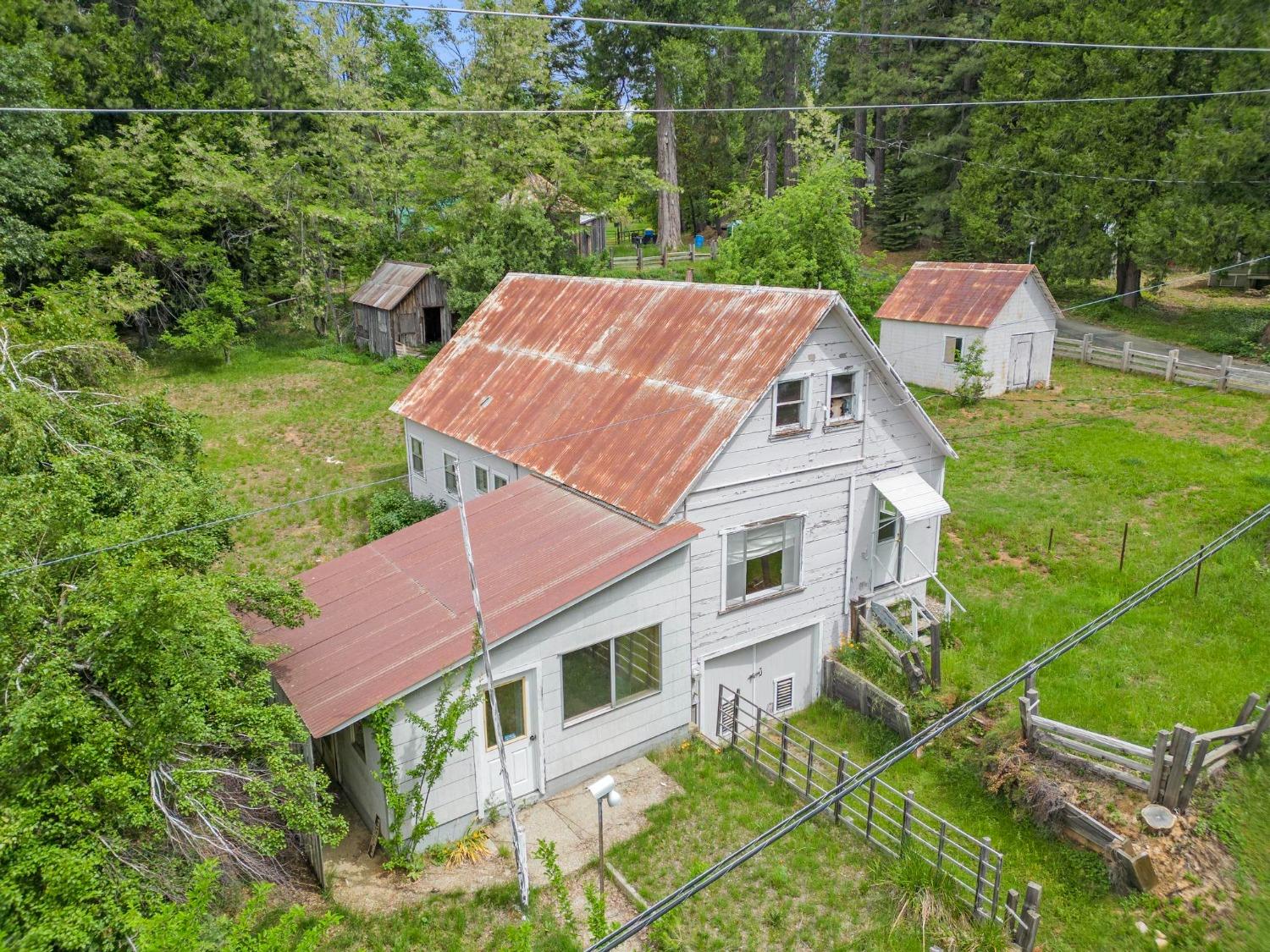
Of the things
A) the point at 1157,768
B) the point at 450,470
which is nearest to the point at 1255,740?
the point at 1157,768

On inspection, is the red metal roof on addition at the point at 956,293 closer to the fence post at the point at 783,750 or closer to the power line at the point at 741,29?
the power line at the point at 741,29

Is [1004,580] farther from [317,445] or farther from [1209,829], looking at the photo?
[317,445]

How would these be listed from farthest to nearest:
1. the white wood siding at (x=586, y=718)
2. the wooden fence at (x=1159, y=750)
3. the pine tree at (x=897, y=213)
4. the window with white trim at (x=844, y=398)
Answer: the pine tree at (x=897, y=213) < the window with white trim at (x=844, y=398) < the white wood siding at (x=586, y=718) < the wooden fence at (x=1159, y=750)

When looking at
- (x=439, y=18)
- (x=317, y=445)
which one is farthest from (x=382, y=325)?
(x=439, y=18)

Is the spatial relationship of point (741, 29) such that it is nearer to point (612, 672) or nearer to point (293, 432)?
point (612, 672)

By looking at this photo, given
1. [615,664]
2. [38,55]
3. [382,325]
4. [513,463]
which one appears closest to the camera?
[615,664]


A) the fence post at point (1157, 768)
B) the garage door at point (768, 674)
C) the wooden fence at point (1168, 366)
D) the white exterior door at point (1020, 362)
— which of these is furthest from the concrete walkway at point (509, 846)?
the wooden fence at point (1168, 366)
